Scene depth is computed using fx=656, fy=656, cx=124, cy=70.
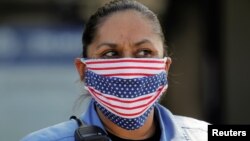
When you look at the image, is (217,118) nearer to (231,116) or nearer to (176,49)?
(231,116)

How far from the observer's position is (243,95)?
268 inches

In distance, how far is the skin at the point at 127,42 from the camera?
287 centimetres

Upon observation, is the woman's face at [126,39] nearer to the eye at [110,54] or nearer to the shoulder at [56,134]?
the eye at [110,54]

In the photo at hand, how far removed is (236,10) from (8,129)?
2602 millimetres

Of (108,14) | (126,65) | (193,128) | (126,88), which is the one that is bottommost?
(193,128)

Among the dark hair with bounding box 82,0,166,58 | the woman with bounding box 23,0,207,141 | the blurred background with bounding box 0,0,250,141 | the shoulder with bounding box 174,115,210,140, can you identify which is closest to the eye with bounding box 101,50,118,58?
the woman with bounding box 23,0,207,141

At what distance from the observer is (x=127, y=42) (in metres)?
2.85

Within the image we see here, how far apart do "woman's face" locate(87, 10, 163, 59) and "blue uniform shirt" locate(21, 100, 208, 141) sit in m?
0.27

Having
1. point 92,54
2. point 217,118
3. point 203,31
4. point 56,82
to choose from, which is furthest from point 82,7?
point 92,54

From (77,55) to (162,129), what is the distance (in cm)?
335

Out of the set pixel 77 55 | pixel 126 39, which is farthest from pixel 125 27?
pixel 77 55

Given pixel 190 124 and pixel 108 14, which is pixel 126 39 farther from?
pixel 190 124

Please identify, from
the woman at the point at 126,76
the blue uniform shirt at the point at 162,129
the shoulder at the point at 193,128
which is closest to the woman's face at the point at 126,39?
the woman at the point at 126,76

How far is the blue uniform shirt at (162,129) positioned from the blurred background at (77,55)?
2358mm
